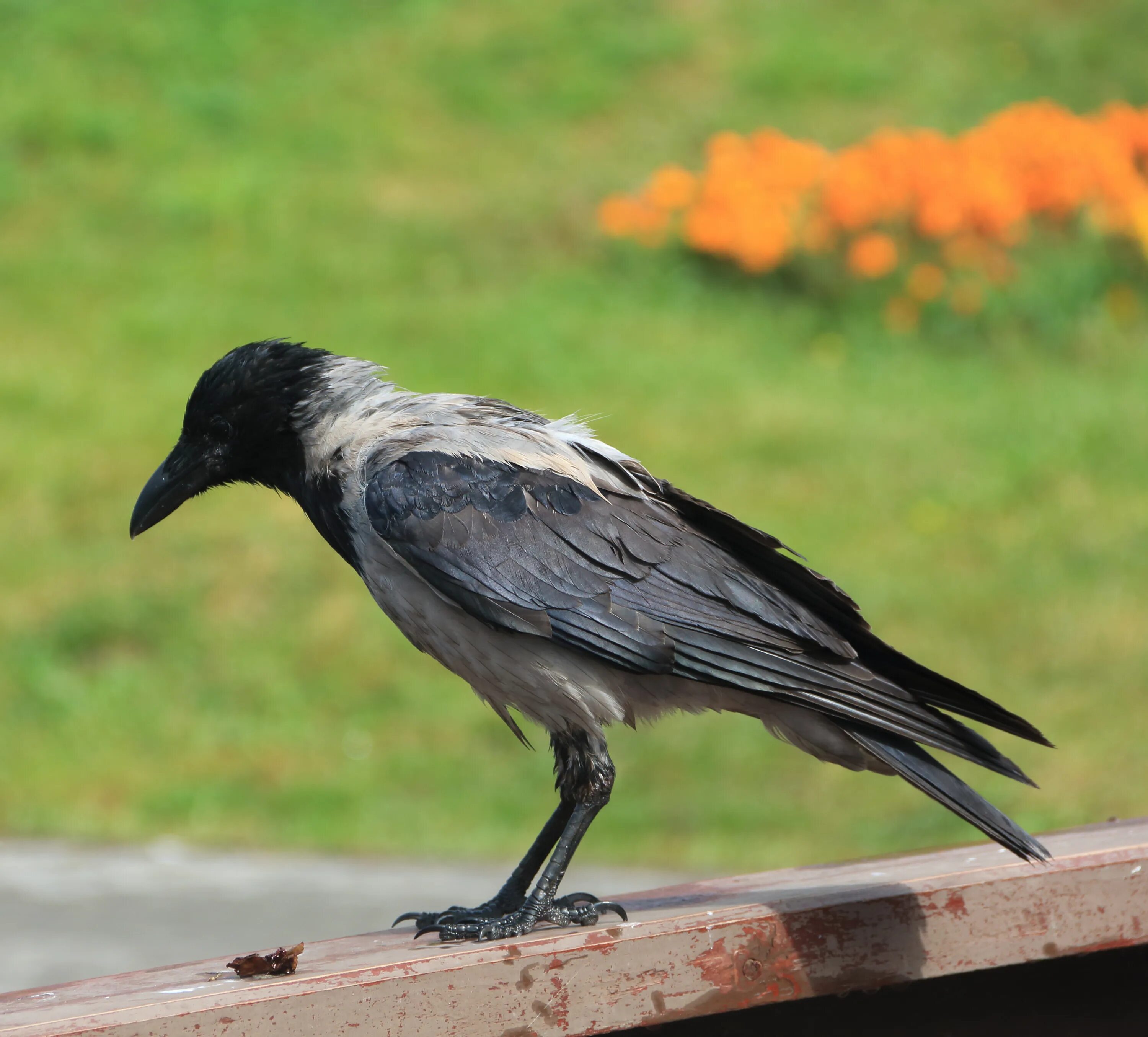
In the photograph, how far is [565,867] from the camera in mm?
3217

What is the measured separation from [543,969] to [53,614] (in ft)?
22.0

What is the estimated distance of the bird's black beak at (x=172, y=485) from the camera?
11.8 feet

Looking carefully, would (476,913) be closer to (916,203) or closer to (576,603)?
(576,603)

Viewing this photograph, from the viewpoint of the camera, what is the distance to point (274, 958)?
8.45 feet

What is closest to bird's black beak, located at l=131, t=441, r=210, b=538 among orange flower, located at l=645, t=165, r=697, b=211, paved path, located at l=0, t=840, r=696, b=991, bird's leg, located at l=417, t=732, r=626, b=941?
bird's leg, located at l=417, t=732, r=626, b=941

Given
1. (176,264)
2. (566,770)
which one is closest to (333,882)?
(566,770)

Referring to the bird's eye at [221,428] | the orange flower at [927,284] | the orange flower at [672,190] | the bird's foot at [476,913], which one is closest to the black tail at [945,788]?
the bird's foot at [476,913]

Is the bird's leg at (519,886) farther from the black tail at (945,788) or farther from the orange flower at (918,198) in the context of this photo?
the orange flower at (918,198)

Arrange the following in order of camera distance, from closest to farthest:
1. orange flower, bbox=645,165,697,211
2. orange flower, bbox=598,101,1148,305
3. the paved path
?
1. the paved path
2. orange flower, bbox=598,101,1148,305
3. orange flower, bbox=645,165,697,211

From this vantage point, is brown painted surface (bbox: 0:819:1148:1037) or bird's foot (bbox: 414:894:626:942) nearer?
brown painted surface (bbox: 0:819:1148:1037)

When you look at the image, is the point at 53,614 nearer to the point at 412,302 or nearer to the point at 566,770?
the point at 412,302

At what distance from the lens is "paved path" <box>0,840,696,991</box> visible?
6410 mm

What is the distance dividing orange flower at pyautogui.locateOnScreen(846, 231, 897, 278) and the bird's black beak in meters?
8.13

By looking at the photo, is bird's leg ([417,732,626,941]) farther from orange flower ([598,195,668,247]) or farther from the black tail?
orange flower ([598,195,668,247])
